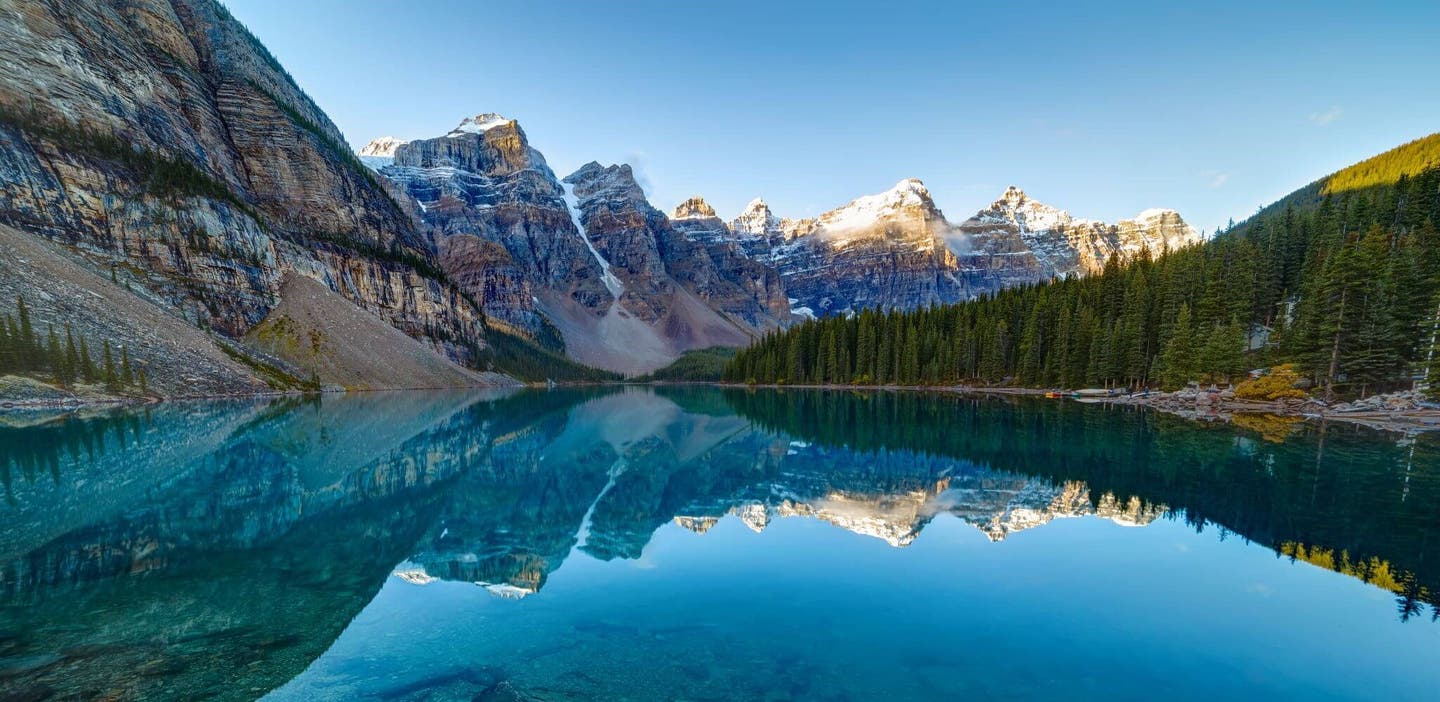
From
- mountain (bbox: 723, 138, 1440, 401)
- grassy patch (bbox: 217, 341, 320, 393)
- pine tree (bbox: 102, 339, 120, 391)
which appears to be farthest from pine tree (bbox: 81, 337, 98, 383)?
mountain (bbox: 723, 138, 1440, 401)

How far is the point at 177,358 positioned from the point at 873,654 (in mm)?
90990

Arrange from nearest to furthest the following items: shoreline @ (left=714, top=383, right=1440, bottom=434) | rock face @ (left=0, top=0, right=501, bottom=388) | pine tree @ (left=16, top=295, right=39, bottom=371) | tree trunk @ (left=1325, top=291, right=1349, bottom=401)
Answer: shoreline @ (left=714, top=383, right=1440, bottom=434)
tree trunk @ (left=1325, top=291, right=1349, bottom=401)
pine tree @ (left=16, top=295, right=39, bottom=371)
rock face @ (left=0, top=0, right=501, bottom=388)

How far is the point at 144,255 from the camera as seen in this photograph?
86.1 meters

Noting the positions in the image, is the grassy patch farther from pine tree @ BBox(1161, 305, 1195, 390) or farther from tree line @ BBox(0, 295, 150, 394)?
pine tree @ BBox(1161, 305, 1195, 390)

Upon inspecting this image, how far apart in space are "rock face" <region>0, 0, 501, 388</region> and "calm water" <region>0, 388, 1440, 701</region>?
75.3m

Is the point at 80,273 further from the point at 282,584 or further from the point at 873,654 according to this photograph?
the point at 873,654

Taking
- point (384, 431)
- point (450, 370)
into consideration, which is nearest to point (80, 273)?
point (384, 431)

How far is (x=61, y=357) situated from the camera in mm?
57500

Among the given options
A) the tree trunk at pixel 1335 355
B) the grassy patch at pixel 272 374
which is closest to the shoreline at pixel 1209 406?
the tree trunk at pixel 1335 355

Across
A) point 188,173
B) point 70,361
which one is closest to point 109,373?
point 70,361

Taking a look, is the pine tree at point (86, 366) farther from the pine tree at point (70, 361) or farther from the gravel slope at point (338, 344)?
the gravel slope at point (338, 344)

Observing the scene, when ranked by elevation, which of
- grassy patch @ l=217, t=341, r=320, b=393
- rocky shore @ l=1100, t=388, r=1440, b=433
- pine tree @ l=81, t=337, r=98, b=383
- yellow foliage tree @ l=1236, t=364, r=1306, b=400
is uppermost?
yellow foliage tree @ l=1236, t=364, r=1306, b=400

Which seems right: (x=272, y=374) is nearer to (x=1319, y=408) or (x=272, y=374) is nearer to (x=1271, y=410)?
(x=1271, y=410)

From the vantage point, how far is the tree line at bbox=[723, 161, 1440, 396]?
47.8m
